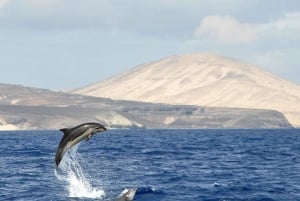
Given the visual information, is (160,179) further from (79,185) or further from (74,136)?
(74,136)

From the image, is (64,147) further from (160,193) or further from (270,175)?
(270,175)

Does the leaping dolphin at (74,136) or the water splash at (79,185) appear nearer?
the leaping dolphin at (74,136)

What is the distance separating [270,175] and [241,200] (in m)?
15.0

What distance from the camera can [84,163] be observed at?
8394cm

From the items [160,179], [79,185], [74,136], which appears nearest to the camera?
[74,136]

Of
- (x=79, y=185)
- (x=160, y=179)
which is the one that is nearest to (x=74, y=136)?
(x=79, y=185)

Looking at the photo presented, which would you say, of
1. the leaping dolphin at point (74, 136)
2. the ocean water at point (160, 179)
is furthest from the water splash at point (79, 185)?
the leaping dolphin at point (74, 136)

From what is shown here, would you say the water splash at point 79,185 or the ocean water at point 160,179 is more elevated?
the ocean water at point 160,179

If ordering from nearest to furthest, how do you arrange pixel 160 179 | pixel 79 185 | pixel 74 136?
1. pixel 74 136
2. pixel 79 185
3. pixel 160 179

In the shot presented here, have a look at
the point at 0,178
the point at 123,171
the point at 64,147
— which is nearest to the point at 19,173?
the point at 0,178

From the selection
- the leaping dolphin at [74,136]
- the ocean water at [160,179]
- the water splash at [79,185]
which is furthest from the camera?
the water splash at [79,185]

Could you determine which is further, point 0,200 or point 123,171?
point 123,171

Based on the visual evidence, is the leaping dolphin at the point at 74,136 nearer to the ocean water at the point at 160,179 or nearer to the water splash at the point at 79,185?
the ocean water at the point at 160,179

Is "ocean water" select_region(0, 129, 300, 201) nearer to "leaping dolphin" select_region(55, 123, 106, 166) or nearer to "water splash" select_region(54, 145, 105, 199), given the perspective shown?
"water splash" select_region(54, 145, 105, 199)
